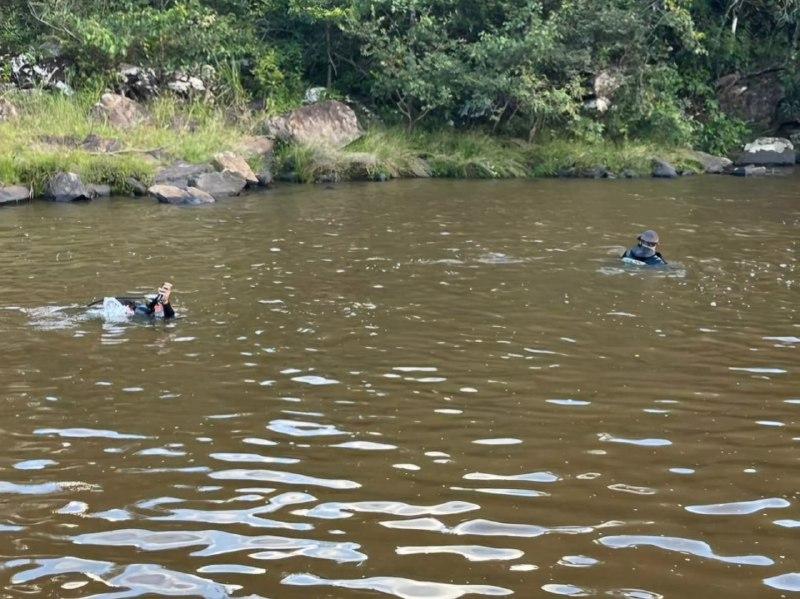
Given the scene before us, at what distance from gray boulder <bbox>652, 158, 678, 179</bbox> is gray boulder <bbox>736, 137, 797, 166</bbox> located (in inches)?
122

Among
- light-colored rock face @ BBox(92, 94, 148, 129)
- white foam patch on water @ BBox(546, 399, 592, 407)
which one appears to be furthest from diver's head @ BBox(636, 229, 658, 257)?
light-colored rock face @ BBox(92, 94, 148, 129)

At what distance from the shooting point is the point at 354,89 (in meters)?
31.8

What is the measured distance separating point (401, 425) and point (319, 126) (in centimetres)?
2098

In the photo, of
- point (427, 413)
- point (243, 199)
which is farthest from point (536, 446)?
point (243, 199)

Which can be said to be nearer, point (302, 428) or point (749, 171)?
point (302, 428)

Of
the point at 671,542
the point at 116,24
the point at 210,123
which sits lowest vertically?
the point at 671,542

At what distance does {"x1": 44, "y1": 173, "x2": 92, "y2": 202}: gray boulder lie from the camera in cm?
2194

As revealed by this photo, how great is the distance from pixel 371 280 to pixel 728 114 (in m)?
23.0

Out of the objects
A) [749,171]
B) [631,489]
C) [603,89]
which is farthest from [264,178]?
[631,489]

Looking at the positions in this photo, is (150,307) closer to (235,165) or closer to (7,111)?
(235,165)

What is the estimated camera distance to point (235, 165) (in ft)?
80.4

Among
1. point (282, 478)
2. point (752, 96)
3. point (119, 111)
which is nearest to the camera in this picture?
point (282, 478)

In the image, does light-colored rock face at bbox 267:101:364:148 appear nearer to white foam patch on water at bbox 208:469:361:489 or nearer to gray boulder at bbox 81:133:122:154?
gray boulder at bbox 81:133:122:154

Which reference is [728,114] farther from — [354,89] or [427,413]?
[427,413]
